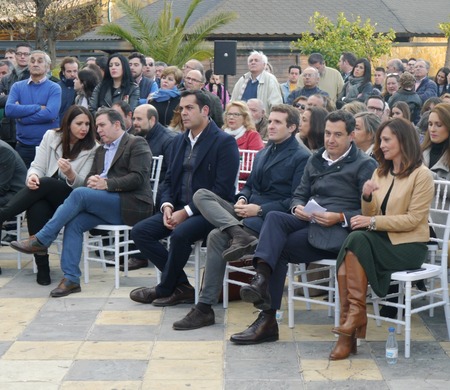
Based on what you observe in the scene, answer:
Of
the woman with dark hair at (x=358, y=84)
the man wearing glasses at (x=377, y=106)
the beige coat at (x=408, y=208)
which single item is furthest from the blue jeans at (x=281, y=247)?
the woman with dark hair at (x=358, y=84)

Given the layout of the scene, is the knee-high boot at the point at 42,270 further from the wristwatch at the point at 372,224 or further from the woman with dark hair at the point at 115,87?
the wristwatch at the point at 372,224

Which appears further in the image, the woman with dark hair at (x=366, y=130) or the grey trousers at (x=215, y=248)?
the woman with dark hair at (x=366, y=130)

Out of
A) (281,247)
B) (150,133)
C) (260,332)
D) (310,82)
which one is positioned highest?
(310,82)

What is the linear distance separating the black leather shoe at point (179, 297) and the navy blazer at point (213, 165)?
0.61m

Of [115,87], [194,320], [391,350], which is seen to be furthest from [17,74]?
[391,350]

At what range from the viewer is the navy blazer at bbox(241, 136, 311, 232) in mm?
7074

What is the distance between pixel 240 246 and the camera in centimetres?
677

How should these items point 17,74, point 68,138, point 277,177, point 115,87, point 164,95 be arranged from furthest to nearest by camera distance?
point 17,74 < point 164,95 < point 115,87 < point 68,138 < point 277,177

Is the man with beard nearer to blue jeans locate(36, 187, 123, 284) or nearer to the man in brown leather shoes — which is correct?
the man in brown leather shoes

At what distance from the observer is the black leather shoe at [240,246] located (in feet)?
22.1

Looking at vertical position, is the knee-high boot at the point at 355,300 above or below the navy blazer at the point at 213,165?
below

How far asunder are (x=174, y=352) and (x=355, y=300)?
3.96 feet

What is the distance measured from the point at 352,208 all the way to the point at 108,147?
253cm

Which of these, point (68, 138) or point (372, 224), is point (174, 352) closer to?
point (372, 224)
